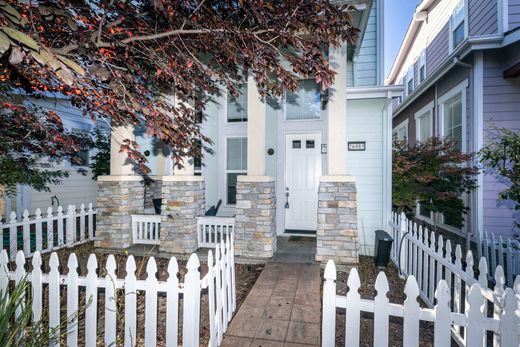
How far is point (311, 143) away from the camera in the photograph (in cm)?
627

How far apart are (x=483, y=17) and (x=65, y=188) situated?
40.0 ft

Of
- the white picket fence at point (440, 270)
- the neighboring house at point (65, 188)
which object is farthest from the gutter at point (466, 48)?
the neighboring house at point (65, 188)

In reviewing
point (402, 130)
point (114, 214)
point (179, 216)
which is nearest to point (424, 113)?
point (402, 130)

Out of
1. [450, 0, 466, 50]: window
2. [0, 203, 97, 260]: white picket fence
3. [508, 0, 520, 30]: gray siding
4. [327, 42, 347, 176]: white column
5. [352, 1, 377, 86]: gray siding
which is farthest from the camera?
[450, 0, 466, 50]: window

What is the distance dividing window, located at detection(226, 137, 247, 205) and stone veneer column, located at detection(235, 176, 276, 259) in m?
1.66

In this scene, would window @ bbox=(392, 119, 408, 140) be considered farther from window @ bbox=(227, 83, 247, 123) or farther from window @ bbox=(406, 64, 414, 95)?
window @ bbox=(227, 83, 247, 123)

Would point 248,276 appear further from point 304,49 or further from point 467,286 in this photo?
point 304,49

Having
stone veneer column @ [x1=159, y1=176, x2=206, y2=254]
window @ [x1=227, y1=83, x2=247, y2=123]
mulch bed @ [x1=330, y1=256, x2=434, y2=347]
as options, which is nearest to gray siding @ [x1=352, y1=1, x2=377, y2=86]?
window @ [x1=227, y1=83, x2=247, y2=123]

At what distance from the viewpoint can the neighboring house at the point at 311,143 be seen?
16.5ft

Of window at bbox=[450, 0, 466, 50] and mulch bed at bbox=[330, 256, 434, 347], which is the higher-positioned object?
Result: window at bbox=[450, 0, 466, 50]

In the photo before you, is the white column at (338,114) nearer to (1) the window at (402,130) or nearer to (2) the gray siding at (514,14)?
(2) the gray siding at (514,14)

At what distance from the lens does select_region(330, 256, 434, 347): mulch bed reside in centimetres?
278

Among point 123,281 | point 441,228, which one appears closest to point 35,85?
point 123,281

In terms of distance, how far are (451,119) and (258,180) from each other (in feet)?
18.6
